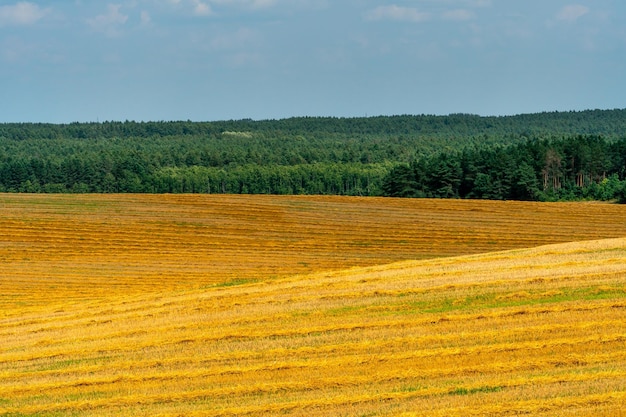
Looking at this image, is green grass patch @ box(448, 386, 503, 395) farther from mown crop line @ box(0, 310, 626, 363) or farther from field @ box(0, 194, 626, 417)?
mown crop line @ box(0, 310, 626, 363)

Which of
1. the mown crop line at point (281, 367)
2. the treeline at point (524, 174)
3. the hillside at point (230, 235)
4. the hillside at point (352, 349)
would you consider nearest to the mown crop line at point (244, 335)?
the hillside at point (352, 349)

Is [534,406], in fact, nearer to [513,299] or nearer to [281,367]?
[281,367]

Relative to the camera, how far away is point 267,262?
3556 centimetres

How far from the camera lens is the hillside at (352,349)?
13.3m

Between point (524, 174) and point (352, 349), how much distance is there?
200ft

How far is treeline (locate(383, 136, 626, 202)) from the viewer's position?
2955 inches

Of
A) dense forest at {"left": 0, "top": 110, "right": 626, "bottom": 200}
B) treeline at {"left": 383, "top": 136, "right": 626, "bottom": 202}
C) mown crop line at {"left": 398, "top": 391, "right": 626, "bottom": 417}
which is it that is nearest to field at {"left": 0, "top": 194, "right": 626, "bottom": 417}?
mown crop line at {"left": 398, "top": 391, "right": 626, "bottom": 417}

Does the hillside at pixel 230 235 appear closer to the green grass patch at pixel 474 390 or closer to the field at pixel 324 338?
the field at pixel 324 338

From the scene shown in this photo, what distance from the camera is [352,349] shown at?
16.0 meters

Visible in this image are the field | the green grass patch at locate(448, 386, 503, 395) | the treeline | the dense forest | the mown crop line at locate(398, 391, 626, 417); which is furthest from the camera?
the dense forest

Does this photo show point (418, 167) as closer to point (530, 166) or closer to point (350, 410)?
point (530, 166)

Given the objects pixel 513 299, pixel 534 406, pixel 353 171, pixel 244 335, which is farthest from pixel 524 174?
pixel 534 406

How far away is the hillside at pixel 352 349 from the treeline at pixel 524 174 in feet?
158

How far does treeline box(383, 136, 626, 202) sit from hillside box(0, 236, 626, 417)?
4806 centimetres
